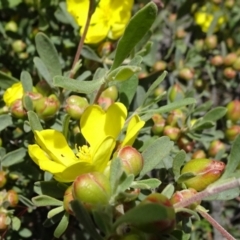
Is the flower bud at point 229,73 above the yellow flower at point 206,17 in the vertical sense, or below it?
below

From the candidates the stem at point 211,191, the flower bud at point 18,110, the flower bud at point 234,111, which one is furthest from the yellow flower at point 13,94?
the flower bud at point 234,111

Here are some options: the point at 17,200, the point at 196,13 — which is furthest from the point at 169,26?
the point at 17,200

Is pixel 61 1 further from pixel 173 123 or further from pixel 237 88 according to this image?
pixel 237 88

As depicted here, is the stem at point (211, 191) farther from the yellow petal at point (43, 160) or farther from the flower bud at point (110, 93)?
the flower bud at point (110, 93)

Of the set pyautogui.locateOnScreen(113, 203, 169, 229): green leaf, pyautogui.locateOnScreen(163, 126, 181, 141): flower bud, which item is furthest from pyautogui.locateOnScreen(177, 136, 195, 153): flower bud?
pyautogui.locateOnScreen(113, 203, 169, 229): green leaf

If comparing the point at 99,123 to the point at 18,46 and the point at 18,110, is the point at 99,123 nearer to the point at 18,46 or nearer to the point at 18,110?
the point at 18,110

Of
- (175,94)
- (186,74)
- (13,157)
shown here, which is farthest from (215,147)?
(13,157)
